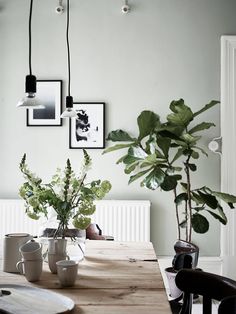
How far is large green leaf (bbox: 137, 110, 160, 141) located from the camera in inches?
153

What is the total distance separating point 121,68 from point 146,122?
2.68ft

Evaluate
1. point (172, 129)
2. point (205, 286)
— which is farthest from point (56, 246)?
point (172, 129)

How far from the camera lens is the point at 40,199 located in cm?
193

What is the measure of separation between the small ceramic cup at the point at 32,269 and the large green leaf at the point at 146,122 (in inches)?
89.6

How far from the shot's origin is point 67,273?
169cm

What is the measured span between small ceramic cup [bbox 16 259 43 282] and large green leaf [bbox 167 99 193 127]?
7.58ft

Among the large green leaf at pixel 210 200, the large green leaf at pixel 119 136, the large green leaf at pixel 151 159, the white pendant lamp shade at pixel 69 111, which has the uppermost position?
the white pendant lamp shade at pixel 69 111

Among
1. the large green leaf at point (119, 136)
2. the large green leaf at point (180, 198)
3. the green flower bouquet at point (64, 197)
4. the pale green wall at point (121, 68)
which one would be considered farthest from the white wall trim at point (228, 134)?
the green flower bouquet at point (64, 197)

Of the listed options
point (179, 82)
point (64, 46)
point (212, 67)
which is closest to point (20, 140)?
point (64, 46)

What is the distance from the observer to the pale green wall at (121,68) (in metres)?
4.39

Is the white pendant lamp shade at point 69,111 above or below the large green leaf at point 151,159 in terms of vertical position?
above

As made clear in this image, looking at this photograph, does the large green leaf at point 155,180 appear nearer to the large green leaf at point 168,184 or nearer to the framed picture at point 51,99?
the large green leaf at point 168,184

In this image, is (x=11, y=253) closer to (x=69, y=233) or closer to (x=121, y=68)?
(x=69, y=233)

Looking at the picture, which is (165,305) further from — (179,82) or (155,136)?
(179,82)
